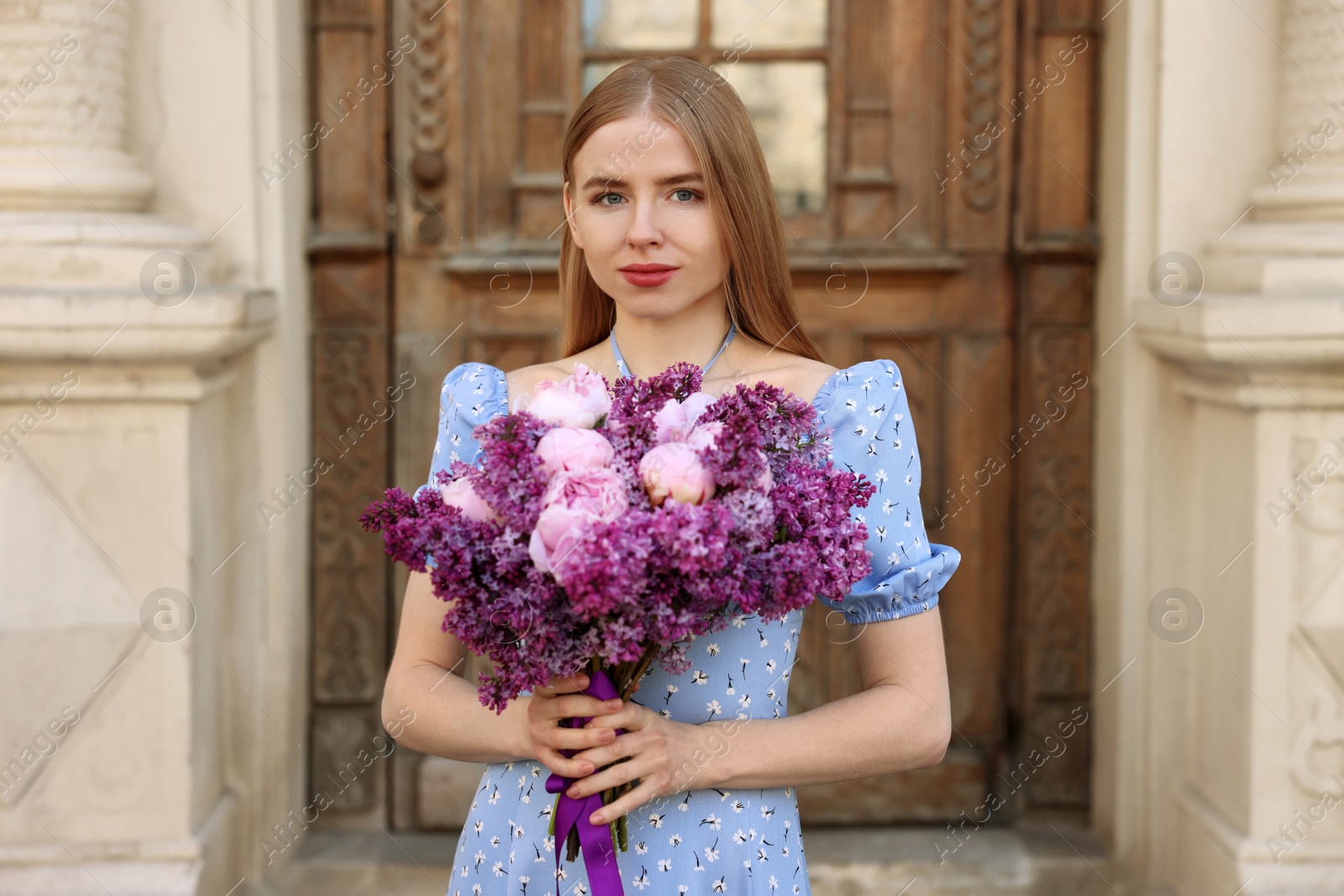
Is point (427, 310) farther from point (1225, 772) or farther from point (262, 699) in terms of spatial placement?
point (1225, 772)

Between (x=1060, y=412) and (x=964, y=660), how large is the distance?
2.22 feet

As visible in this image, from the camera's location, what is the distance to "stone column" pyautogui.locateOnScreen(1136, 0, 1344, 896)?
2.56m

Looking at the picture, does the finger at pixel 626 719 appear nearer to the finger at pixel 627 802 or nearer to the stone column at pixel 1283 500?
the finger at pixel 627 802

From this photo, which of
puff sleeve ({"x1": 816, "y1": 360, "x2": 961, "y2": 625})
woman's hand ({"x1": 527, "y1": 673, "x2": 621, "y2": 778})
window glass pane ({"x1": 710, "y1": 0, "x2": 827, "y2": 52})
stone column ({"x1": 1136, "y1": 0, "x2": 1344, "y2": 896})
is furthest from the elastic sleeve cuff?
window glass pane ({"x1": 710, "y1": 0, "x2": 827, "y2": 52})

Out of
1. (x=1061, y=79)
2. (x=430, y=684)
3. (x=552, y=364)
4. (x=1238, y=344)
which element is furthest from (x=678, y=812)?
(x=1061, y=79)

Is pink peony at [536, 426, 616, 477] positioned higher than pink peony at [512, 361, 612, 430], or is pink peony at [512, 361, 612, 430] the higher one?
pink peony at [512, 361, 612, 430]

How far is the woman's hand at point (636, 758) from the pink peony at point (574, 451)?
1.05 ft

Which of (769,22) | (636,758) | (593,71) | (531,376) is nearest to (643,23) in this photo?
(593,71)

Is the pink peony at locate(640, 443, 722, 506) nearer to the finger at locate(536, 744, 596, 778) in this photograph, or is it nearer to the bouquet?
the bouquet

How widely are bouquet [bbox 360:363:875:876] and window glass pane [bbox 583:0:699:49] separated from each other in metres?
2.05

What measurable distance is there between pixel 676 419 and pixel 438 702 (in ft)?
1.83

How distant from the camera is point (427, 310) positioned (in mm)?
3189

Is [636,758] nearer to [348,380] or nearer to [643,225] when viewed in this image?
[643,225]

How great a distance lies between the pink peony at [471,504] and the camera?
1.25 meters
